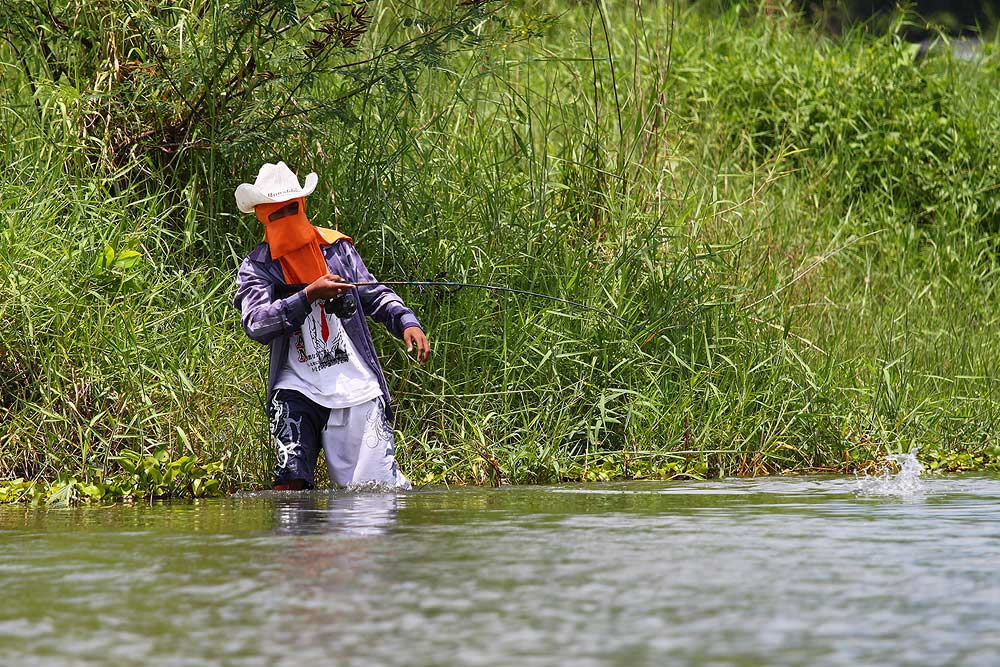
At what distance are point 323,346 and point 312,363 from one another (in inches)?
3.5

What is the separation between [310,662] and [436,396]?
433 cm

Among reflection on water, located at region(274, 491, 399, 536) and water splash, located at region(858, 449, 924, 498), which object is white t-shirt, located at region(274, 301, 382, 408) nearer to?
reflection on water, located at region(274, 491, 399, 536)

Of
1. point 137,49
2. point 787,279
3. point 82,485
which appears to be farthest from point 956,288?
point 82,485

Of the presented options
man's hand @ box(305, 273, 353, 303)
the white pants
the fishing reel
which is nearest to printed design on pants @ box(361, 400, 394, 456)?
the white pants

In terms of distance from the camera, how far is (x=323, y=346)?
20.8ft

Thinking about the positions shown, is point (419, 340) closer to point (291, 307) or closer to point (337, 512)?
point (291, 307)

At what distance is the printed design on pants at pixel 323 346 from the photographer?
20.8 feet

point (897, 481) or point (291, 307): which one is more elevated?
point (291, 307)

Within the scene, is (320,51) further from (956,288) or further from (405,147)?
(956,288)

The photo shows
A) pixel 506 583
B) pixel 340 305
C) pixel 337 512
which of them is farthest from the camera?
pixel 340 305

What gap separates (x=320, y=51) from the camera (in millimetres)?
7785

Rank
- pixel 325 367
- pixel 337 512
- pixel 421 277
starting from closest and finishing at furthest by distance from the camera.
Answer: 1. pixel 337 512
2. pixel 325 367
3. pixel 421 277

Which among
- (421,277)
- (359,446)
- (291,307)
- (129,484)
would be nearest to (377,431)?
(359,446)

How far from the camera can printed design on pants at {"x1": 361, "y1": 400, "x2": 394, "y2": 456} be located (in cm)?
631
